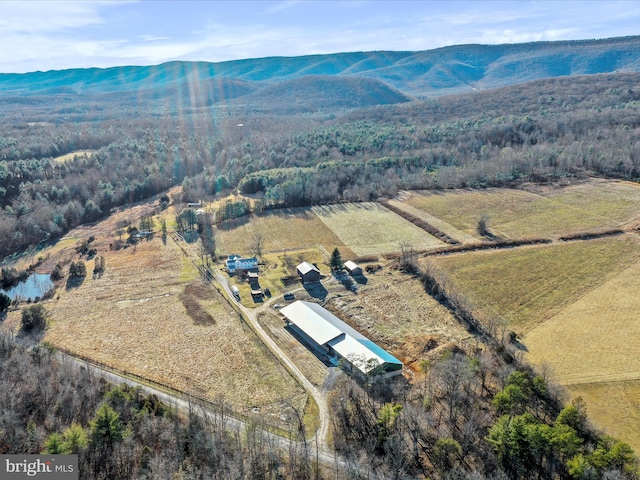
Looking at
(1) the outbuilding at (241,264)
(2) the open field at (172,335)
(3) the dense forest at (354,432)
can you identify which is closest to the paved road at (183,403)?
(3) the dense forest at (354,432)

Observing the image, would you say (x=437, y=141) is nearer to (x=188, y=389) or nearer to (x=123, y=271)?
(x=123, y=271)

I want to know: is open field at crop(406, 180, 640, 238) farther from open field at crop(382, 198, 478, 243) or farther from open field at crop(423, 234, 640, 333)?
open field at crop(423, 234, 640, 333)

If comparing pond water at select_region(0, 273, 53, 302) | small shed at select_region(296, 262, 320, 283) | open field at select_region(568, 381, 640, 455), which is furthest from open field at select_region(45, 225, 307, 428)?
open field at select_region(568, 381, 640, 455)

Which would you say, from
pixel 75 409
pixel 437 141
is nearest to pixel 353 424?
pixel 75 409

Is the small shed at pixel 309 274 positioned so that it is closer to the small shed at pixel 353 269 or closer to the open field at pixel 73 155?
the small shed at pixel 353 269

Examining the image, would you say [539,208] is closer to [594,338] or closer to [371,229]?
[371,229]
